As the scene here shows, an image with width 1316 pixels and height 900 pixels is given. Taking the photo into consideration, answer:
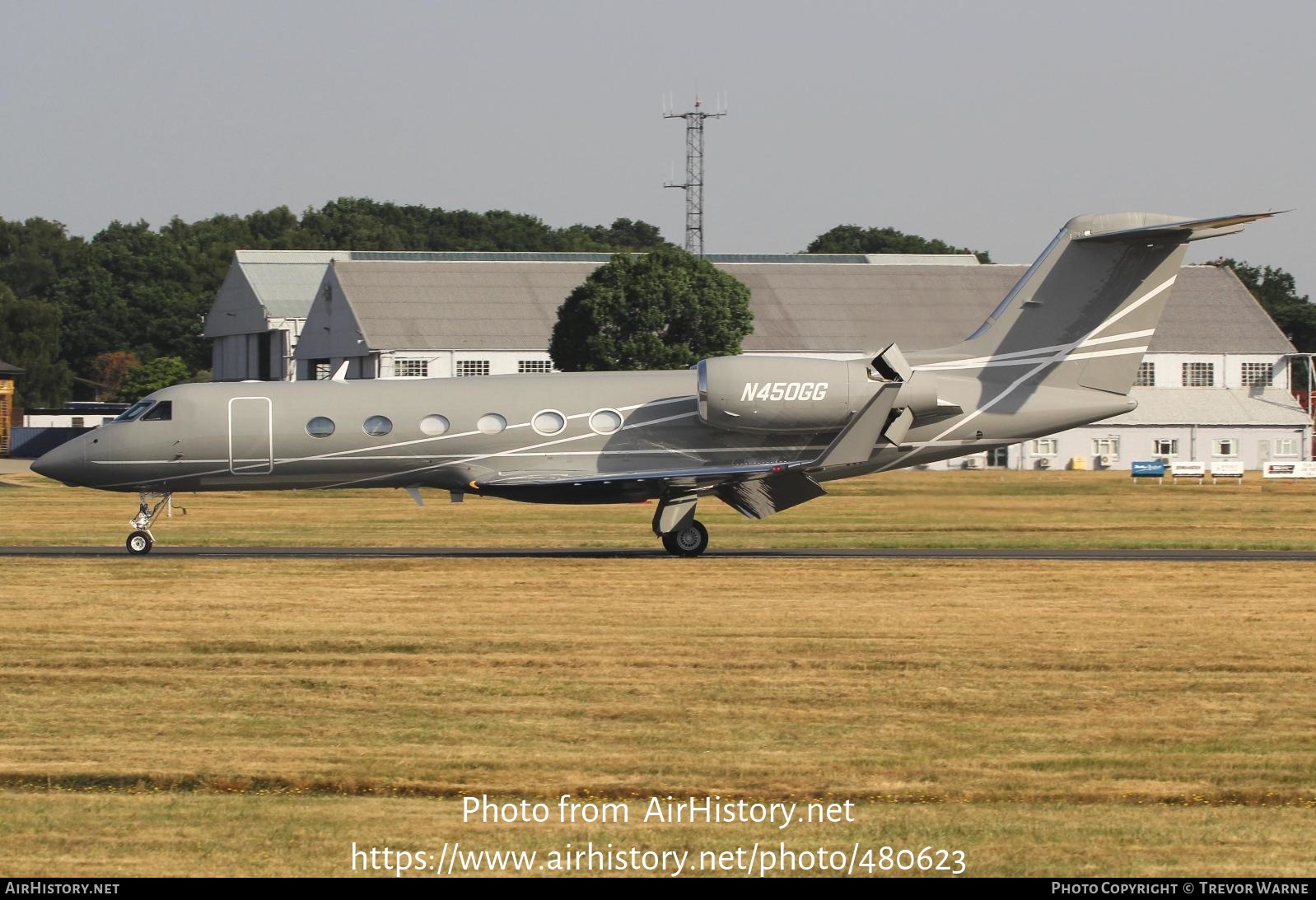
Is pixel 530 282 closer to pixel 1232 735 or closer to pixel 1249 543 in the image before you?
pixel 1249 543

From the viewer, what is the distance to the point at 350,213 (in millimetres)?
153375

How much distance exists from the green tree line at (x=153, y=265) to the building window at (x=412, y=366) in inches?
988

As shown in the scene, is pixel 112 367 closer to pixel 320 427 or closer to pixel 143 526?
pixel 143 526

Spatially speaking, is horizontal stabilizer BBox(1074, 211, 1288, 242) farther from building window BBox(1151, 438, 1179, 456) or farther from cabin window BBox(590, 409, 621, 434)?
building window BBox(1151, 438, 1179, 456)

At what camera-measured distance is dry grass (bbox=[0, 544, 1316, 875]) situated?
9969 mm

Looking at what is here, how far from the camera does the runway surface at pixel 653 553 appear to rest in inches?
1111

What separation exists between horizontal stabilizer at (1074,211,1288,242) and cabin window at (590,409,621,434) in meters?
8.71

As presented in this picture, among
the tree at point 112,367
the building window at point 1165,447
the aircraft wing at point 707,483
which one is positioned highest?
the tree at point 112,367

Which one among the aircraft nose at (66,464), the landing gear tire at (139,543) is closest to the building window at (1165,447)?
the landing gear tire at (139,543)

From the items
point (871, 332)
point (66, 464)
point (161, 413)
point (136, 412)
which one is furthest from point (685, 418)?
point (871, 332)

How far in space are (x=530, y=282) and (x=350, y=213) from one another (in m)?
73.1

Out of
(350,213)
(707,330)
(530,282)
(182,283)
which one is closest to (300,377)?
(530,282)

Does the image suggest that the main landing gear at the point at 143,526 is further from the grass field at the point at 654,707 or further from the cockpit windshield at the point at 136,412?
the grass field at the point at 654,707

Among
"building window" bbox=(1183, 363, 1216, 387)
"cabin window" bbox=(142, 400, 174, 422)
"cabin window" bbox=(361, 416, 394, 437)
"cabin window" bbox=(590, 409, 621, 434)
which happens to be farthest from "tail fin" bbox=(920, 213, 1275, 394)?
"building window" bbox=(1183, 363, 1216, 387)
